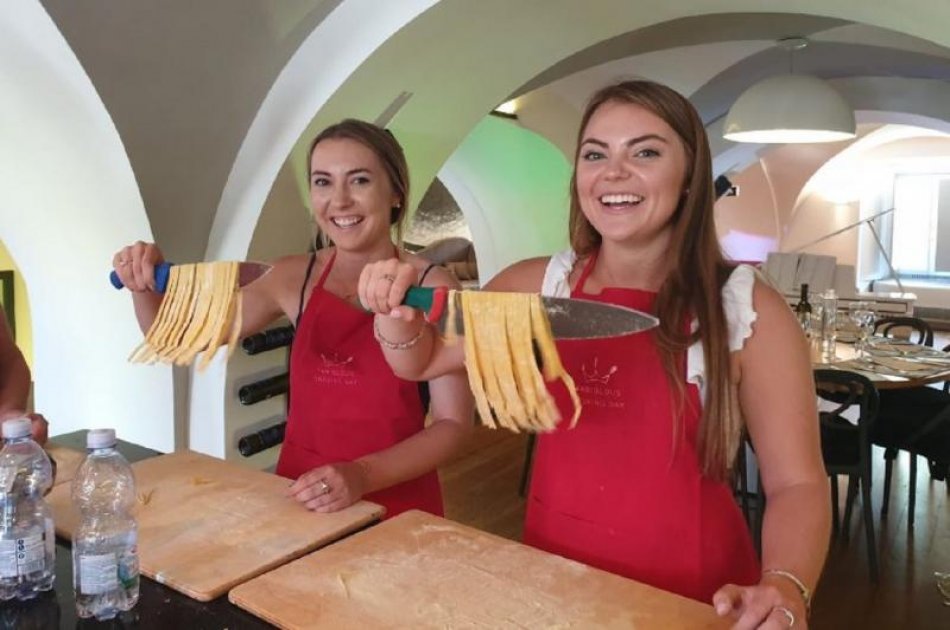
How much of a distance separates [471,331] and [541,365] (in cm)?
12

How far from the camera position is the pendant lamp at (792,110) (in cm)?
361

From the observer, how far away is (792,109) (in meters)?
3.61

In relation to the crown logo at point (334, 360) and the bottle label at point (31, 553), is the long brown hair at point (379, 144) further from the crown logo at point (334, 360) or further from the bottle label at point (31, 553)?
the bottle label at point (31, 553)

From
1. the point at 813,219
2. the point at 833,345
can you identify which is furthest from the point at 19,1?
the point at 813,219

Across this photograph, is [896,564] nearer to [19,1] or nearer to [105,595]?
[105,595]

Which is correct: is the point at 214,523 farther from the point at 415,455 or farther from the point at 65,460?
the point at 65,460

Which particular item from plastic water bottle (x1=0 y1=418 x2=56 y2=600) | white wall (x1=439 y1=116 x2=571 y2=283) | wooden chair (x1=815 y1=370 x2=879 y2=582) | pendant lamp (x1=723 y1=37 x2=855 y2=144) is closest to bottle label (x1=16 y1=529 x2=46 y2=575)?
plastic water bottle (x1=0 y1=418 x2=56 y2=600)

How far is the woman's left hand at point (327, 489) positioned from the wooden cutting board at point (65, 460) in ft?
1.59

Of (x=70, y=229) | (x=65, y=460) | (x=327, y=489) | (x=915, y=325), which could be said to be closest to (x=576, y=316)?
(x=327, y=489)

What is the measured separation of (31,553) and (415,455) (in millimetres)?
706

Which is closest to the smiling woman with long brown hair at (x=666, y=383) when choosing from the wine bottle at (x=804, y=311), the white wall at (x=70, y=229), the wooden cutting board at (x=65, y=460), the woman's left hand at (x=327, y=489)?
the woman's left hand at (x=327, y=489)

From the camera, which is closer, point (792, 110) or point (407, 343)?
point (407, 343)

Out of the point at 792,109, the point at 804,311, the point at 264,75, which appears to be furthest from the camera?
the point at 804,311

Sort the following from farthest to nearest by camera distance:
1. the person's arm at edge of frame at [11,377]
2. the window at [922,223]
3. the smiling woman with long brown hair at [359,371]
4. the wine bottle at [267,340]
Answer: the window at [922,223] → the wine bottle at [267,340] → the person's arm at edge of frame at [11,377] → the smiling woman with long brown hair at [359,371]
